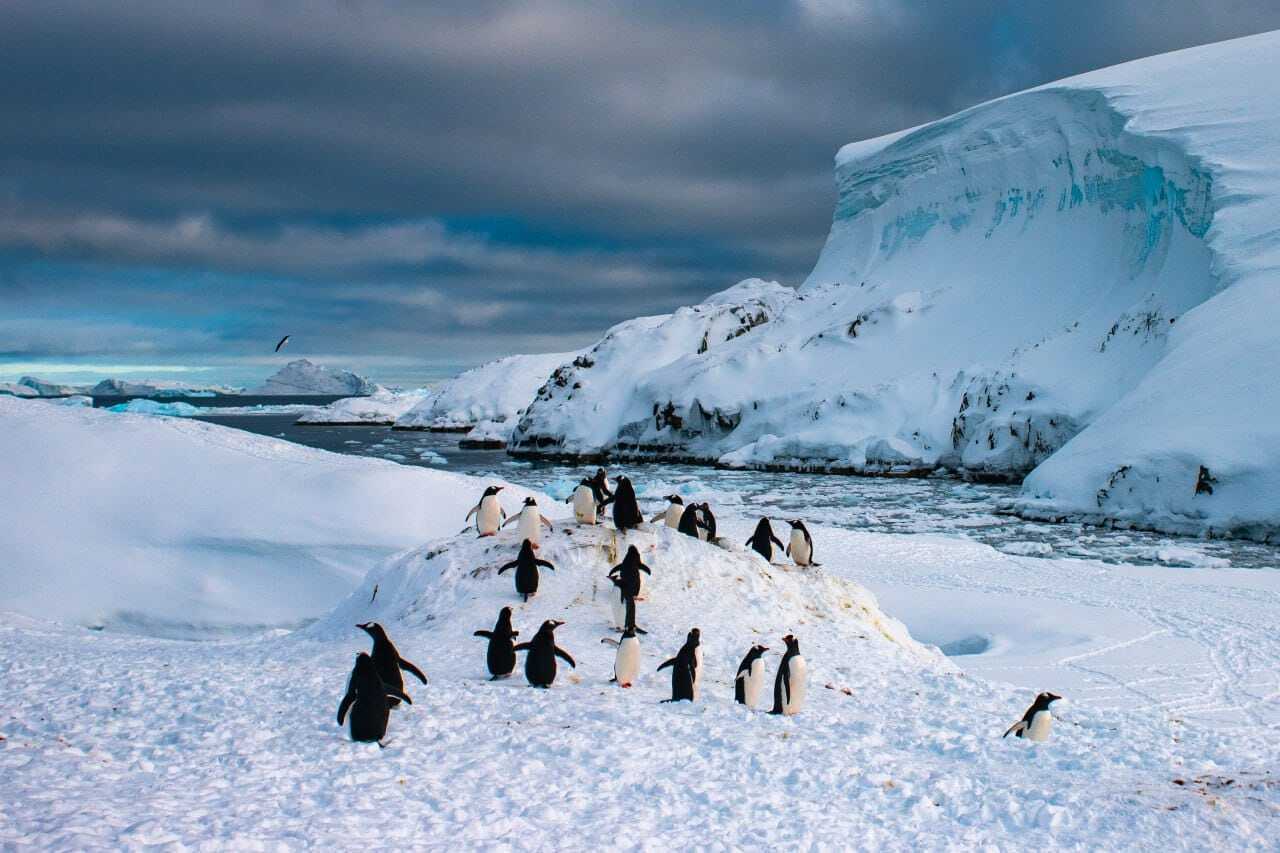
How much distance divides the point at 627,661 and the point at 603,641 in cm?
123

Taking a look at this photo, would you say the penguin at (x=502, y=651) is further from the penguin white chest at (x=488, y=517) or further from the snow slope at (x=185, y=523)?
the snow slope at (x=185, y=523)

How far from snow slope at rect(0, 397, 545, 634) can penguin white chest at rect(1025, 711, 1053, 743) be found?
33.9 feet

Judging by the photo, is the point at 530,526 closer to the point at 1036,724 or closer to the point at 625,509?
the point at 625,509

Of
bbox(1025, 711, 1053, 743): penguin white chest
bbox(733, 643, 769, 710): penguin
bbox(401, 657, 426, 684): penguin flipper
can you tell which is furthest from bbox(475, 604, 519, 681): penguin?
bbox(1025, 711, 1053, 743): penguin white chest

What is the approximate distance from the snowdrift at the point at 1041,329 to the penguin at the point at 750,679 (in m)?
21.5

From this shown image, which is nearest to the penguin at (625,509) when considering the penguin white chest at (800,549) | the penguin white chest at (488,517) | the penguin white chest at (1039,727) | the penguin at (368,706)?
the penguin white chest at (488,517)

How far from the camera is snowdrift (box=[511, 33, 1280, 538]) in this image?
90.3 ft

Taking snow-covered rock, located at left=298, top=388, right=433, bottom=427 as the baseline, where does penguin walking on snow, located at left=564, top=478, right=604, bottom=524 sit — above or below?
below

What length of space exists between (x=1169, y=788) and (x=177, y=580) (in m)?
13.4

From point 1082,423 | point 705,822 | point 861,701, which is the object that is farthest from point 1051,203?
point 705,822

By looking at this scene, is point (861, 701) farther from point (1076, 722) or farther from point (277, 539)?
point (277, 539)

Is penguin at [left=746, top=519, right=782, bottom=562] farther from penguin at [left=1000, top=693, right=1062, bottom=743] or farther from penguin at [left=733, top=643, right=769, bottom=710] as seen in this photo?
penguin at [left=1000, top=693, right=1062, bottom=743]

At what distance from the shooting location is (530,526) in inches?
410

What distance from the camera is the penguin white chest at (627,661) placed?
8078 millimetres
